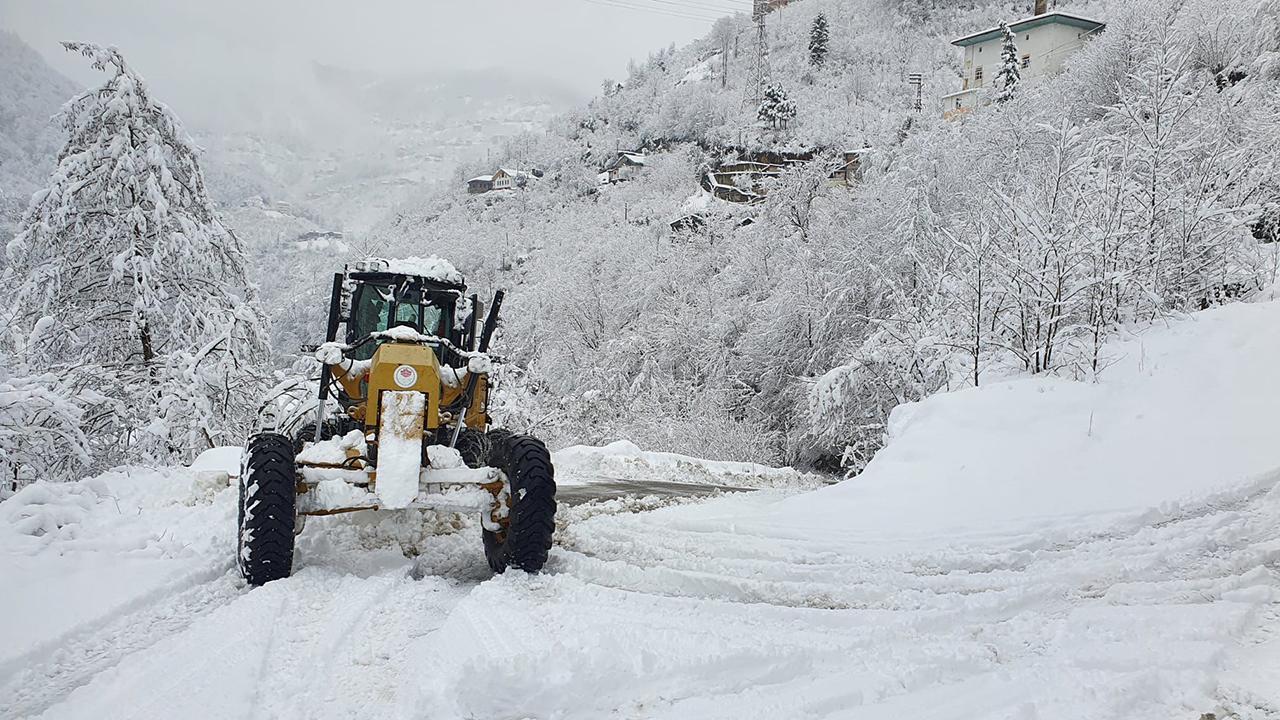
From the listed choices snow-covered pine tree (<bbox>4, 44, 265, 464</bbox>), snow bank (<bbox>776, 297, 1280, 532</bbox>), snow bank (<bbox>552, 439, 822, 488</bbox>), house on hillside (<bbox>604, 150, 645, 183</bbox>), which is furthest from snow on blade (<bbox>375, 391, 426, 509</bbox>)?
house on hillside (<bbox>604, 150, 645, 183</bbox>)

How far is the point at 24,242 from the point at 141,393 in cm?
298

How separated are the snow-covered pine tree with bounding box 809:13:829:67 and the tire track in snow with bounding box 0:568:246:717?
93.7m

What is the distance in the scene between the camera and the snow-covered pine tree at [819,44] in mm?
86750

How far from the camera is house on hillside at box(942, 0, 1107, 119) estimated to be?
52906 mm

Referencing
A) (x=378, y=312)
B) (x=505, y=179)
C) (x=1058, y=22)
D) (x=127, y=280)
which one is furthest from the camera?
(x=505, y=179)

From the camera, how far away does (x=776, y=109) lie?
6831 cm

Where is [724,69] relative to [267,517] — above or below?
above

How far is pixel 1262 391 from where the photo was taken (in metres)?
6.84

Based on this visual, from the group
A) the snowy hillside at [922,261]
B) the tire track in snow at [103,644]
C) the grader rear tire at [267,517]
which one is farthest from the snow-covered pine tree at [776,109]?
the tire track in snow at [103,644]

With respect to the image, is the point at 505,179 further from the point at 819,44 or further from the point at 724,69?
the point at 819,44

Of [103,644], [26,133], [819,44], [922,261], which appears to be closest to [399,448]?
[103,644]

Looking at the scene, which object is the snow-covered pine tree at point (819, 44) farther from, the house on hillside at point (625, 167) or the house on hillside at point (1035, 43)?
the house on hillside at point (1035, 43)

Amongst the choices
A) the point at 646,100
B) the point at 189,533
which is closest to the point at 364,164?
the point at 646,100

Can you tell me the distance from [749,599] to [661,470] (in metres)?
8.39
